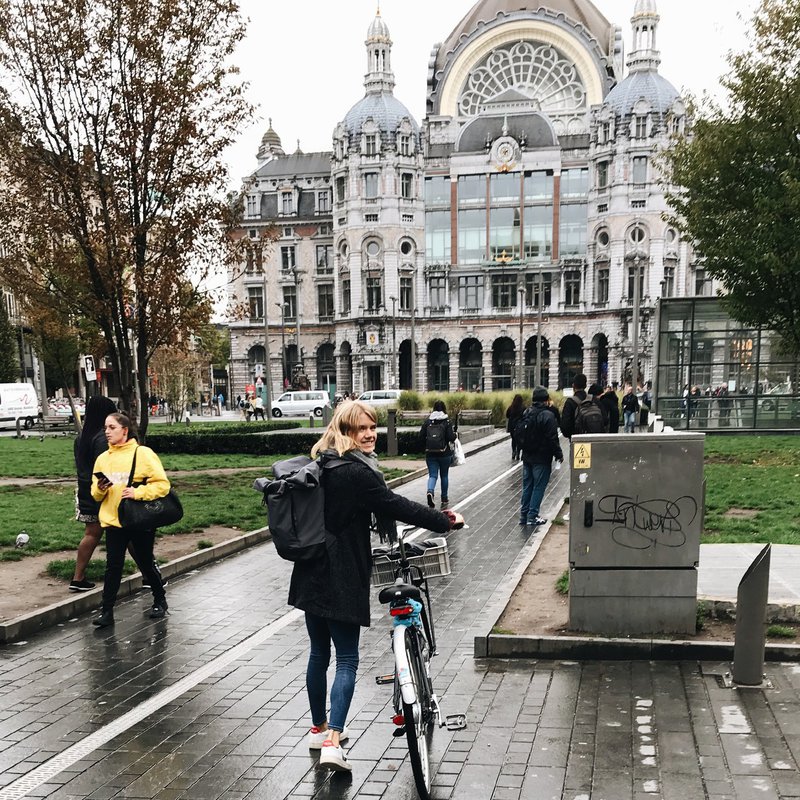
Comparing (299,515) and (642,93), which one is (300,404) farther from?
(299,515)

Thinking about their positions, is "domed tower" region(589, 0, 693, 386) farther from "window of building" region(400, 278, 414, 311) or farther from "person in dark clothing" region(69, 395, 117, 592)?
"person in dark clothing" region(69, 395, 117, 592)

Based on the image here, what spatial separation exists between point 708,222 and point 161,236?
12640 mm

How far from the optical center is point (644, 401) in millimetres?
33625

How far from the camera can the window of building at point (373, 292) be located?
72312mm

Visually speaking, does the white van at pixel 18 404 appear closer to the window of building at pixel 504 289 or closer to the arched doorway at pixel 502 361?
the arched doorway at pixel 502 361

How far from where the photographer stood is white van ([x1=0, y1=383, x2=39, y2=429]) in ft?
133

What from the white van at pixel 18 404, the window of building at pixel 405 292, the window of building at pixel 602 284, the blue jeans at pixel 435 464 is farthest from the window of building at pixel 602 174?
the blue jeans at pixel 435 464

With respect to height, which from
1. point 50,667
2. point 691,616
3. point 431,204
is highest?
point 431,204

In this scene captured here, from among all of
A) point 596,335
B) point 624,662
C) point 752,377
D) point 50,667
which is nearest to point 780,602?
point 624,662

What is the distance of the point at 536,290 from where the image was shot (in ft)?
239

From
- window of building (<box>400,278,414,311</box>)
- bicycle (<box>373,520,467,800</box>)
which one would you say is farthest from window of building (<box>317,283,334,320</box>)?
bicycle (<box>373,520,467,800</box>)

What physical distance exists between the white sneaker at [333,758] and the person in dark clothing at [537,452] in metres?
7.67

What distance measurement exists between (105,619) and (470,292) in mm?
67900

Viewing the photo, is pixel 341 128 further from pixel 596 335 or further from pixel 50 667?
pixel 50 667
